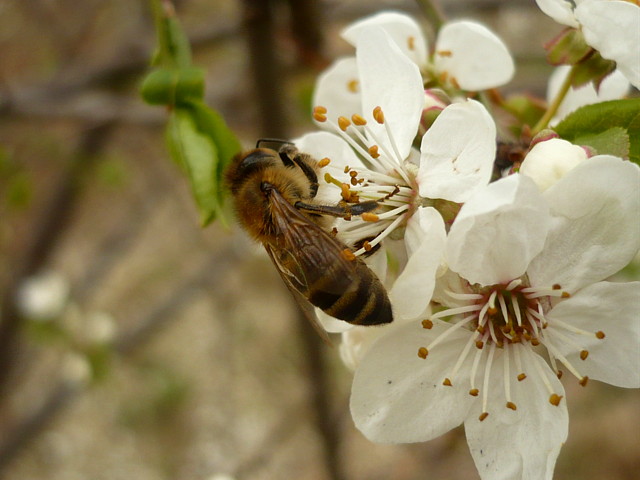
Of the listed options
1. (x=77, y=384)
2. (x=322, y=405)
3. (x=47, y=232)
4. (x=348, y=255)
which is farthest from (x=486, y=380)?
(x=77, y=384)

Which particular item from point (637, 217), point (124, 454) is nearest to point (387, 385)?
point (637, 217)

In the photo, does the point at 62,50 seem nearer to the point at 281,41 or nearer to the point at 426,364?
the point at 281,41

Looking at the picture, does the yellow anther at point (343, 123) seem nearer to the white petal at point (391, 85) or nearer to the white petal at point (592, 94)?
the white petal at point (391, 85)

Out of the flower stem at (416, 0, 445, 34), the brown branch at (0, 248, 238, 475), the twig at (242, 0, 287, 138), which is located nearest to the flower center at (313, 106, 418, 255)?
the flower stem at (416, 0, 445, 34)

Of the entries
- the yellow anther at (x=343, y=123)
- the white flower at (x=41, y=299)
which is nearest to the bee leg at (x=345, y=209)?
the yellow anther at (x=343, y=123)

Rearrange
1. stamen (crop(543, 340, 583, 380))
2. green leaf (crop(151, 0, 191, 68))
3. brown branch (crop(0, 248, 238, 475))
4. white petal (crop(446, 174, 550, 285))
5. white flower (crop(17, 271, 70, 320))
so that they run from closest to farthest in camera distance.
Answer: white petal (crop(446, 174, 550, 285)), stamen (crop(543, 340, 583, 380)), green leaf (crop(151, 0, 191, 68)), brown branch (crop(0, 248, 238, 475)), white flower (crop(17, 271, 70, 320))

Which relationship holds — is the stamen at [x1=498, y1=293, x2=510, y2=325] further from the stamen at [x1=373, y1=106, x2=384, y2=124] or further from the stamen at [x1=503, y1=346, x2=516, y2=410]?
the stamen at [x1=373, y1=106, x2=384, y2=124]
